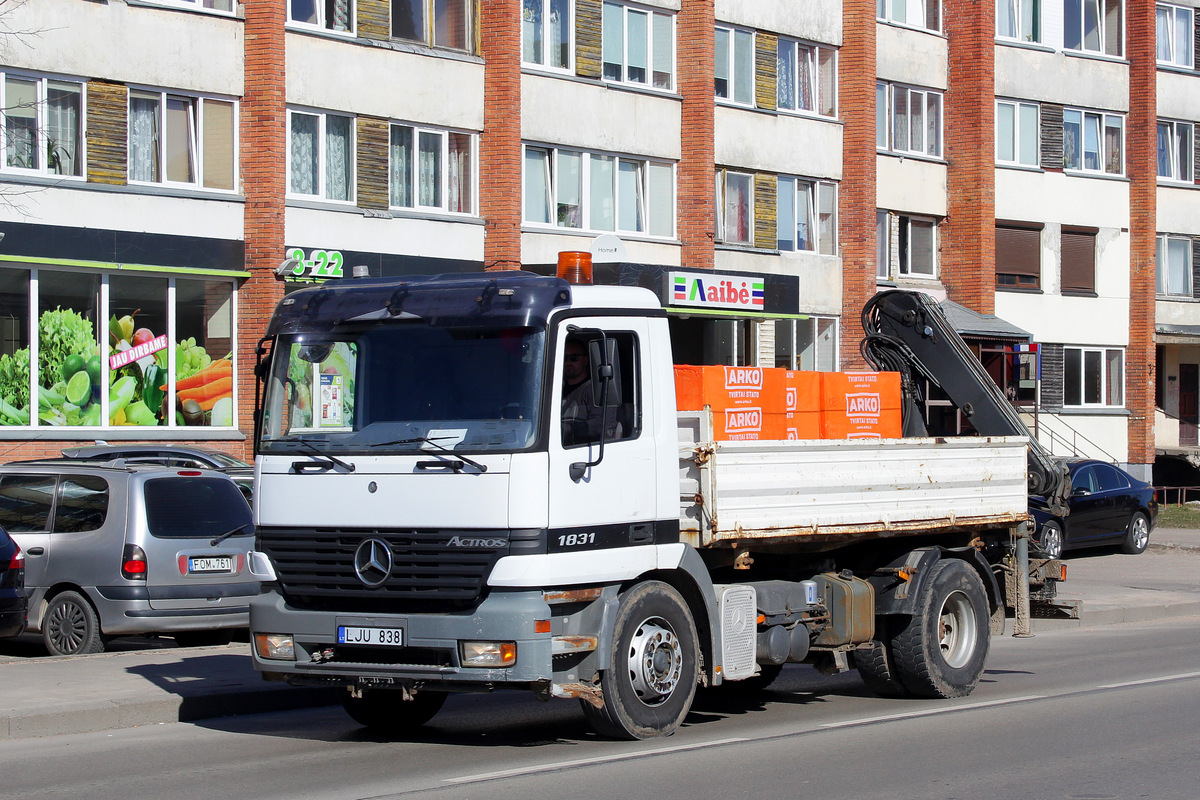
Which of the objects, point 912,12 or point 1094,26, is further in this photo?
point 1094,26

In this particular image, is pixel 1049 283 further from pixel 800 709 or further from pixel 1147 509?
pixel 800 709

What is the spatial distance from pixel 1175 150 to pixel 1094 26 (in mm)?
4303

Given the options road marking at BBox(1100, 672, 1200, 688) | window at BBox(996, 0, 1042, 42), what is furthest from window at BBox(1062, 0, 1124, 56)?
road marking at BBox(1100, 672, 1200, 688)

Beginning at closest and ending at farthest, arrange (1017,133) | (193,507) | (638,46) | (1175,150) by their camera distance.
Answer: (193,507) < (638,46) < (1017,133) < (1175,150)

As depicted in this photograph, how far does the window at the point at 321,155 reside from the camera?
25.1 m

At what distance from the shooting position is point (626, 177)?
1168 inches

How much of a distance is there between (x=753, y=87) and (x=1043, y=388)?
1157 cm

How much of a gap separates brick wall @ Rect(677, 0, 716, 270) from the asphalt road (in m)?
19.4

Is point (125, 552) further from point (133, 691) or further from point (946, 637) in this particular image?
point (946, 637)

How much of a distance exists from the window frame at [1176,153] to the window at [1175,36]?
5.30ft

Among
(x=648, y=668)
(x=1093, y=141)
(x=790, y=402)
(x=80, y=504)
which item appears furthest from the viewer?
(x=1093, y=141)

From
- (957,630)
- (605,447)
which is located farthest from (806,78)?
→ (605,447)

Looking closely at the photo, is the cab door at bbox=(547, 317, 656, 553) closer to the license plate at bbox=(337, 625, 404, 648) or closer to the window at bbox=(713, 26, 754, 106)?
the license plate at bbox=(337, 625, 404, 648)

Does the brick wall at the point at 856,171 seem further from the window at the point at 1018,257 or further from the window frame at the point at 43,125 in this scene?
the window frame at the point at 43,125
